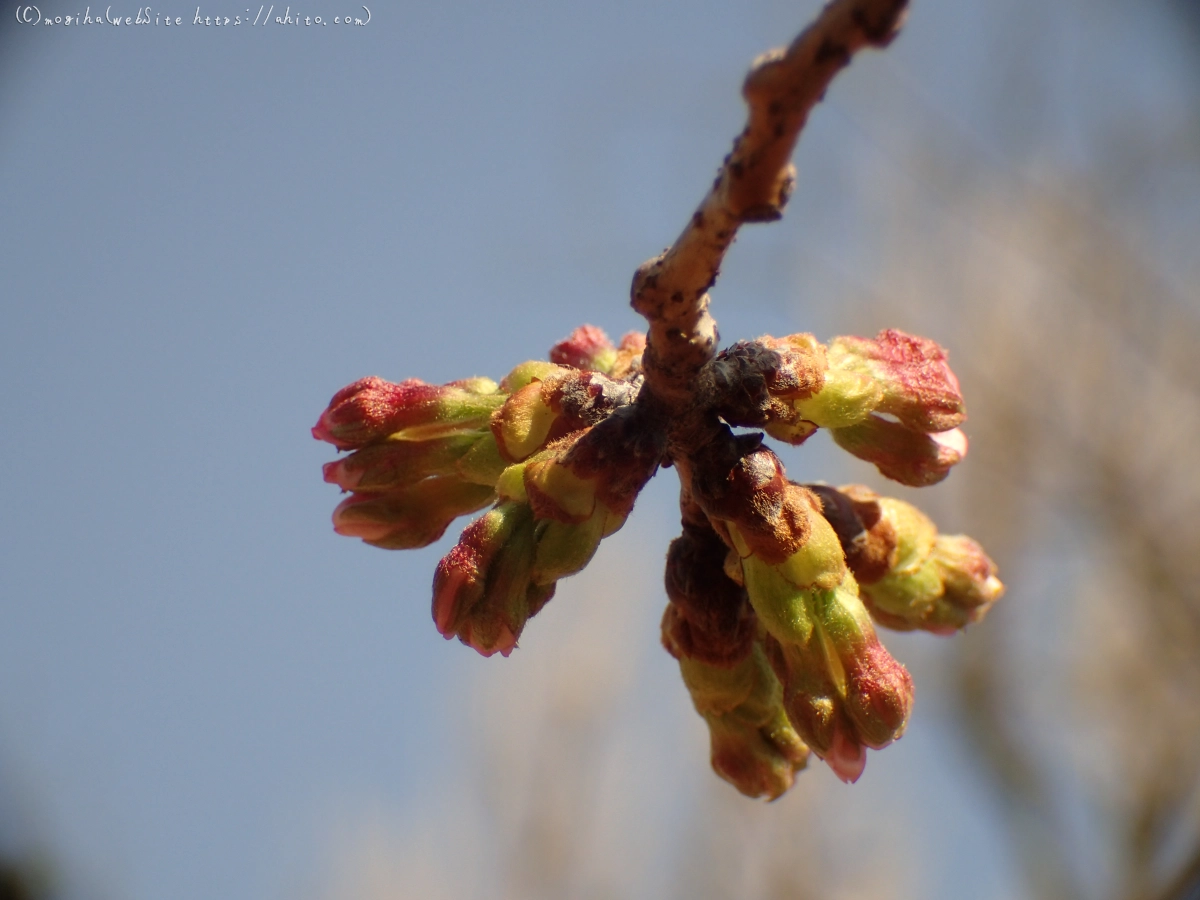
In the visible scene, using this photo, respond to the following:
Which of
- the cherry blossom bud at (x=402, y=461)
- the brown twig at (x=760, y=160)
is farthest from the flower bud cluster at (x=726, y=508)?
the brown twig at (x=760, y=160)

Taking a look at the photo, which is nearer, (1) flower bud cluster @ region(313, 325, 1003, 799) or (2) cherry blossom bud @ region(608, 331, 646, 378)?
(1) flower bud cluster @ region(313, 325, 1003, 799)

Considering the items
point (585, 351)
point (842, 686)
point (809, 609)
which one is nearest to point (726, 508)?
point (809, 609)

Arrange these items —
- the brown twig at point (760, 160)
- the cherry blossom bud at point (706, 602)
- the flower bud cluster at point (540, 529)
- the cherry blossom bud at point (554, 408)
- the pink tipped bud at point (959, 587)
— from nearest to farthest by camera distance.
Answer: the brown twig at point (760, 160), the flower bud cluster at point (540, 529), the cherry blossom bud at point (554, 408), the cherry blossom bud at point (706, 602), the pink tipped bud at point (959, 587)

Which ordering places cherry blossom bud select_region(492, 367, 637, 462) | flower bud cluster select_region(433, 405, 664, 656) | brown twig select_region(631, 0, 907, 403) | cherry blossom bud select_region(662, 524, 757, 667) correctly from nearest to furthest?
1. brown twig select_region(631, 0, 907, 403)
2. flower bud cluster select_region(433, 405, 664, 656)
3. cherry blossom bud select_region(492, 367, 637, 462)
4. cherry blossom bud select_region(662, 524, 757, 667)

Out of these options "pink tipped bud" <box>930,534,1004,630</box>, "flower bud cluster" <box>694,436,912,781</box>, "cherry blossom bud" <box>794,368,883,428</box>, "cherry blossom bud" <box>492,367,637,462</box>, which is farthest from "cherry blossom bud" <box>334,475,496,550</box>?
"pink tipped bud" <box>930,534,1004,630</box>

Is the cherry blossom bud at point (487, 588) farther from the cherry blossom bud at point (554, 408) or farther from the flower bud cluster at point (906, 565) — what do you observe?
the flower bud cluster at point (906, 565)

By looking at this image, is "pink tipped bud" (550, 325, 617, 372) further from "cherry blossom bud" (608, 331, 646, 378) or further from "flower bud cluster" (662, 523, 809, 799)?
"flower bud cluster" (662, 523, 809, 799)
